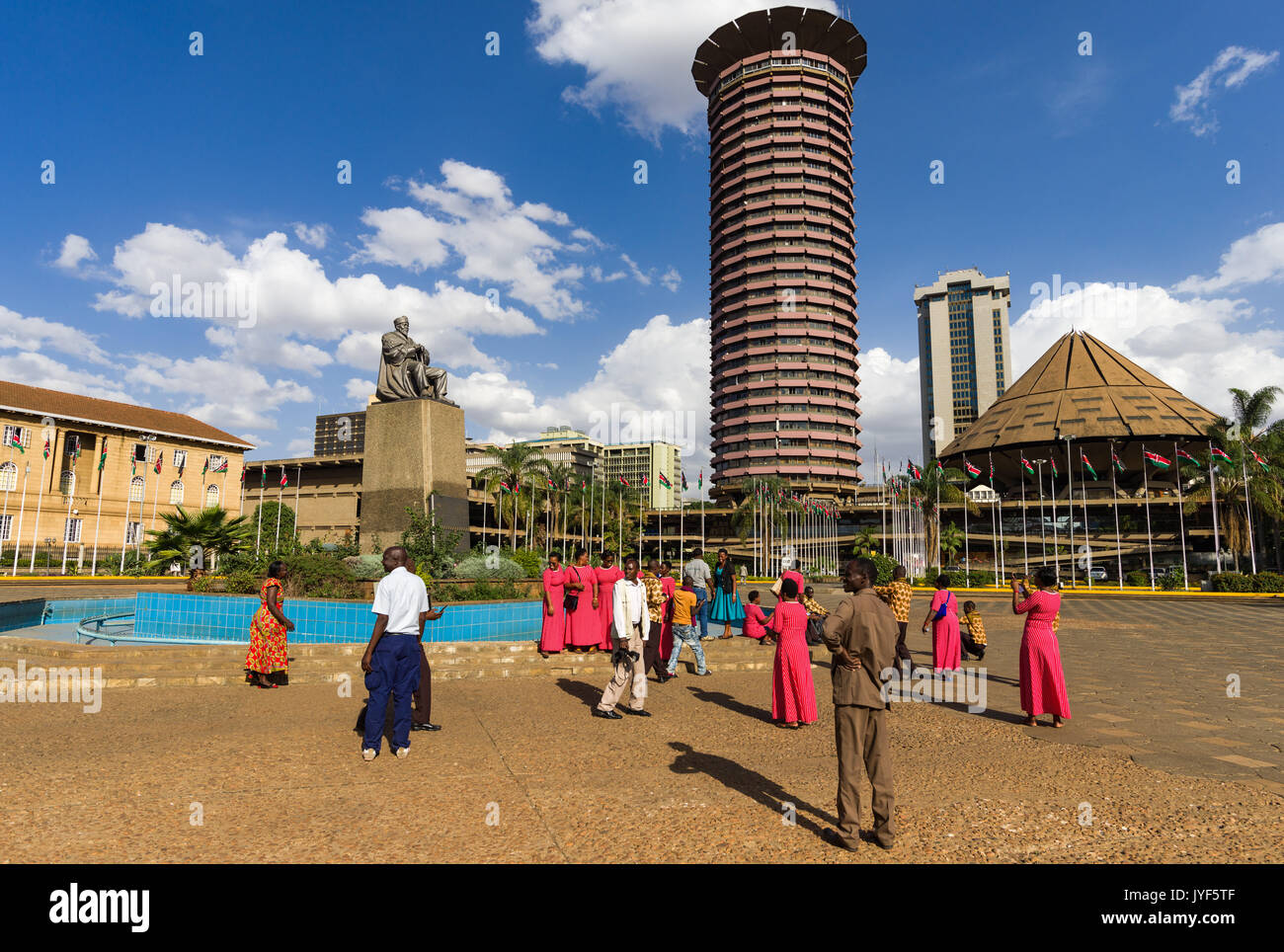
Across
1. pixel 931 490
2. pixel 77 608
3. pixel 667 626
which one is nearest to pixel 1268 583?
pixel 931 490

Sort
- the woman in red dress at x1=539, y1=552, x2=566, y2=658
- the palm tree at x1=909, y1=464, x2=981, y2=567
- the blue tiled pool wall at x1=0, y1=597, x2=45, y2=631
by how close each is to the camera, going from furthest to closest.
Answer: the palm tree at x1=909, y1=464, x2=981, y2=567, the blue tiled pool wall at x1=0, y1=597, x2=45, y2=631, the woman in red dress at x1=539, y1=552, x2=566, y2=658

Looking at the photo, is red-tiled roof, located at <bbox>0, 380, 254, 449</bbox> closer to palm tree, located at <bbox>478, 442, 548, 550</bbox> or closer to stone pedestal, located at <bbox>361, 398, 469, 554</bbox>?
palm tree, located at <bbox>478, 442, 548, 550</bbox>

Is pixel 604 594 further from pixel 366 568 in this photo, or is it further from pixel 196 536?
pixel 196 536

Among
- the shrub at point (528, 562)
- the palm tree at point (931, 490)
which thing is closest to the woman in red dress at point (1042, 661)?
the shrub at point (528, 562)

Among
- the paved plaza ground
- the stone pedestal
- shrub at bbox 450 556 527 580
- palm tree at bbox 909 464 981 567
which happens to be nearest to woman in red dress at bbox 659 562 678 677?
the paved plaza ground

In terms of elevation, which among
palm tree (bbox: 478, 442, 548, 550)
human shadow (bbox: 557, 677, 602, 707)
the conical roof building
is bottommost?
human shadow (bbox: 557, 677, 602, 707)

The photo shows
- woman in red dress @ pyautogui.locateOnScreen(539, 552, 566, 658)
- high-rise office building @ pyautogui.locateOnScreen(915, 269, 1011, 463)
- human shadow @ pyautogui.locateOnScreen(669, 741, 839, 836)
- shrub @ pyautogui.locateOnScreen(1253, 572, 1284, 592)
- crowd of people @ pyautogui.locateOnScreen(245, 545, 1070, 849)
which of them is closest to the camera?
crowd of people @ pyautogui.locateOnScreen(245, 545, 1070, 849)

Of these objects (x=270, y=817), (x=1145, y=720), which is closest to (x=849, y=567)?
(x=270, y=817)

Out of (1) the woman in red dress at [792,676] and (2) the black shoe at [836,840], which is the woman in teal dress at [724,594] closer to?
(1) the woman in red dress at [792,676]

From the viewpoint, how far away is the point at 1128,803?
195 inches

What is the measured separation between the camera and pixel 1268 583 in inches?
1353

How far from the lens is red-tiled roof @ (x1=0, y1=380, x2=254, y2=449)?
4831cm

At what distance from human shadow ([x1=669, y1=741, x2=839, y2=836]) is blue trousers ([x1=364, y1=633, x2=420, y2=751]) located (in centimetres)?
228

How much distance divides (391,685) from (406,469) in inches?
468
